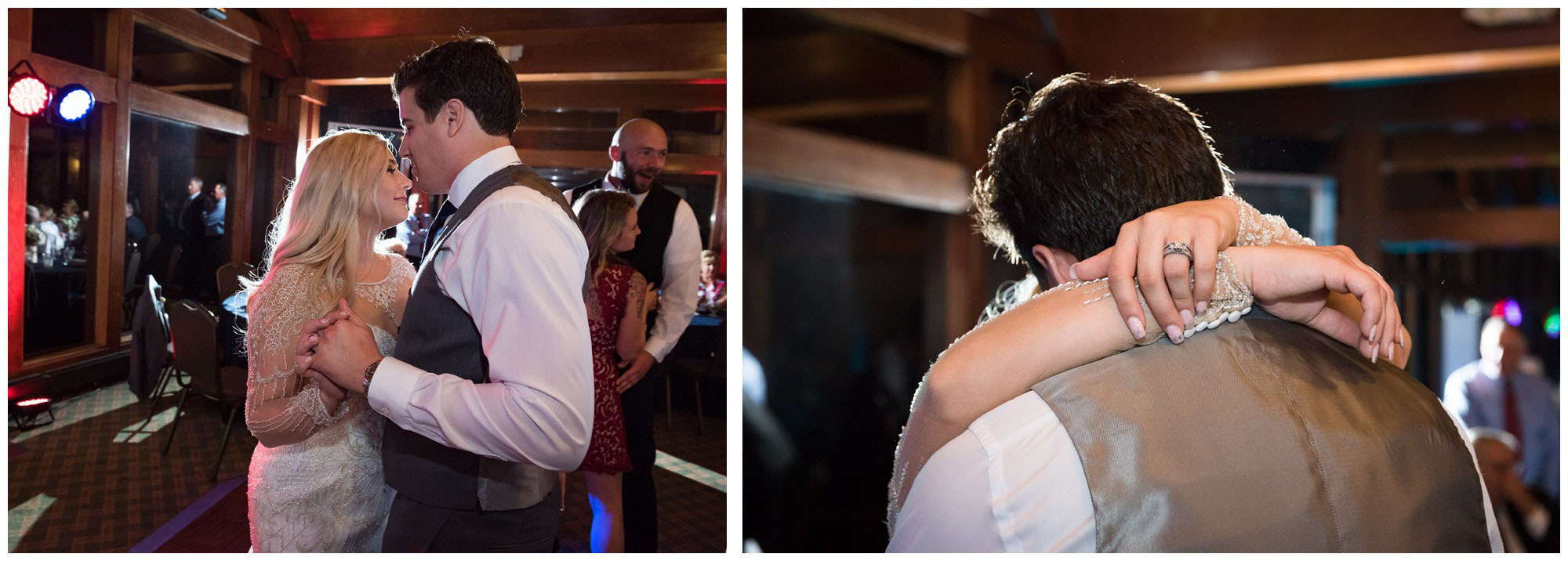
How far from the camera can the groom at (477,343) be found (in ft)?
3.96

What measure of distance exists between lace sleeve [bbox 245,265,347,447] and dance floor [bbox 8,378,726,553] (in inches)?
10.2

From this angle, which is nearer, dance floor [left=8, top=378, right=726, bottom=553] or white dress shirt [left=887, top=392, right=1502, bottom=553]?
white dress shirt [left=887, top=392, right=1502, bottom=553]

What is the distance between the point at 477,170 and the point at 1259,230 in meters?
1.16

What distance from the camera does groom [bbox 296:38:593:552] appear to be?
1207 millimetres

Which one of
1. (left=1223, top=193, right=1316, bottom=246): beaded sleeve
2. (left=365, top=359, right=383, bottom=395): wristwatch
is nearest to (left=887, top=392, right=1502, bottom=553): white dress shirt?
(left=1223, top=193, right=1316, bottom=246): beaded sleeve

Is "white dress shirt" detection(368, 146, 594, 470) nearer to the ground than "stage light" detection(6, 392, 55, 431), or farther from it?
farther from it

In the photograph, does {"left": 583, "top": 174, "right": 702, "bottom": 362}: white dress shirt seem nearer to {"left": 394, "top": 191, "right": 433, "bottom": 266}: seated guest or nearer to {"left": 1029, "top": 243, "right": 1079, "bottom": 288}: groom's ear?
{"left": 394, "top": 191, "right": 433, "bottom": 266}: seated guest

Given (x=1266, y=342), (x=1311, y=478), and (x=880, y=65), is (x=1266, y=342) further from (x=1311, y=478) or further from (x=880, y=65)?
(x=880, y=65)

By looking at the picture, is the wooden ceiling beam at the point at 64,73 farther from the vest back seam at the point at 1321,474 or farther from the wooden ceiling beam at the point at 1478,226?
the wooden ceiling beam at the point at 1478,226

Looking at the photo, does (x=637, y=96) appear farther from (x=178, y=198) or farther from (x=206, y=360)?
(x=206, y=360)

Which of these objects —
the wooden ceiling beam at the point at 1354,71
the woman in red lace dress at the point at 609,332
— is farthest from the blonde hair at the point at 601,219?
the wooden ceiling beam at the point at 1354,71

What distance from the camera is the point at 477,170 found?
1.37m

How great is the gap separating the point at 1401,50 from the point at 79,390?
3208mm

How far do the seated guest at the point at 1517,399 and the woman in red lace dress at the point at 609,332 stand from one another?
2.37 meters
